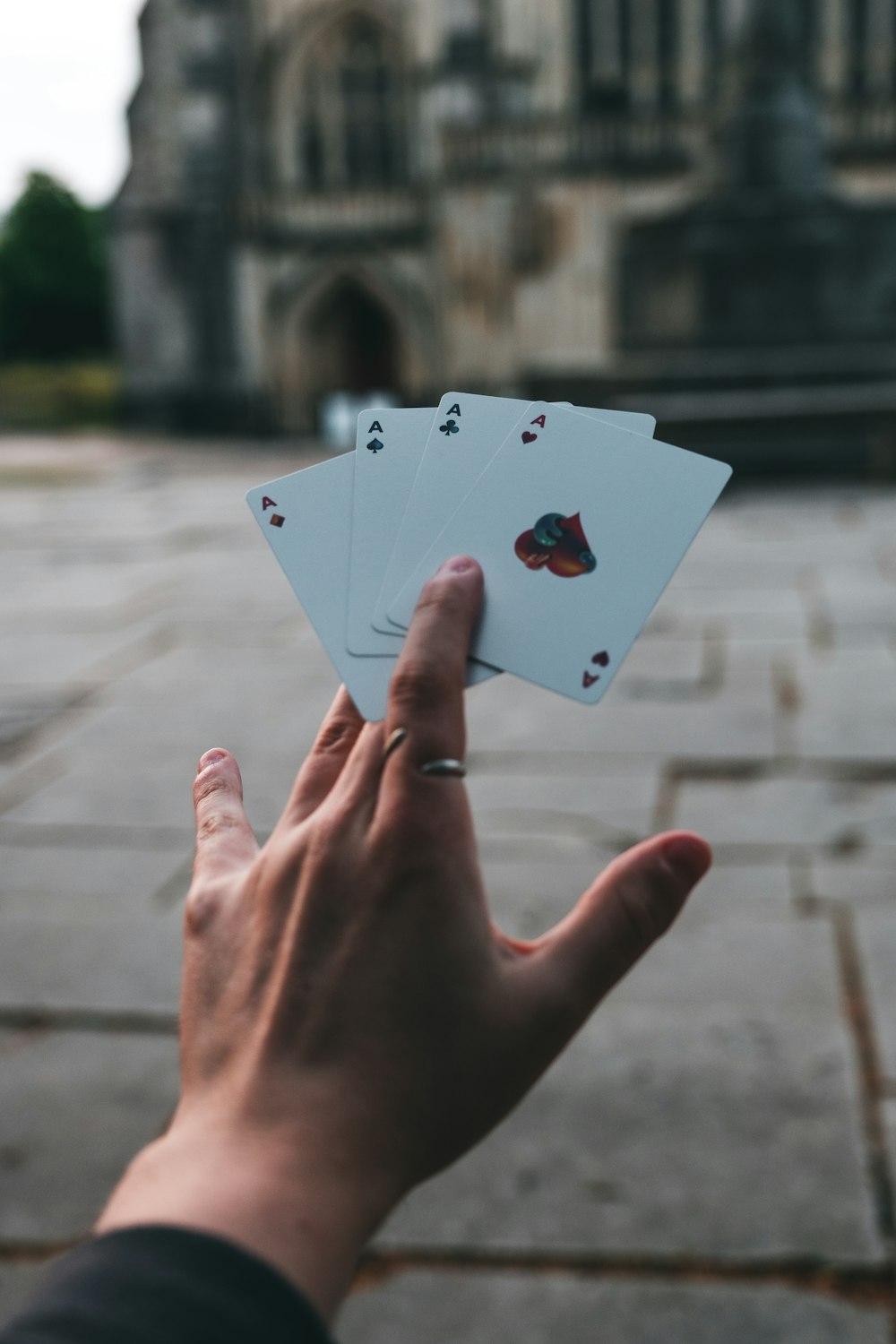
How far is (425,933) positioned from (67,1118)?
1823 millimetres

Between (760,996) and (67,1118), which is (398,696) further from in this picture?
(760,996)

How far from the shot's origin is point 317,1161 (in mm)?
894

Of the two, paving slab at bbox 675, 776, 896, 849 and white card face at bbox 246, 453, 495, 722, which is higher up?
white card face at bbox 246, 453, 495, 722

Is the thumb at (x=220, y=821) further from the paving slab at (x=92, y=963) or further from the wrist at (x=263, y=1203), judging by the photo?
the paving slab at (x=92, y=963)

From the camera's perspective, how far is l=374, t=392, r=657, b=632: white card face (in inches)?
44.4

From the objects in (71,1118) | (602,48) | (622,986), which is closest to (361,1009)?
(71,1118)

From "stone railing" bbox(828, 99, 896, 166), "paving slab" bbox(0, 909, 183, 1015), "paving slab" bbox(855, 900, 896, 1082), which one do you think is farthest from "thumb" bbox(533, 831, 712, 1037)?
"stone railing" bbox(828, 99, 896, 166)

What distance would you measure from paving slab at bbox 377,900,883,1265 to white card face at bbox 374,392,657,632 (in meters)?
1.38

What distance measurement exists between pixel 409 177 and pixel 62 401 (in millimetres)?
9833

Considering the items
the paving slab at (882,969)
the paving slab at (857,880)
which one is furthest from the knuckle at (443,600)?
the paving slab at (857,880)

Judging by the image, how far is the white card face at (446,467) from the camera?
3.70 ft

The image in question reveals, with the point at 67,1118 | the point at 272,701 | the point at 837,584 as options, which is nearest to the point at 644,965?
the point at 67,1118

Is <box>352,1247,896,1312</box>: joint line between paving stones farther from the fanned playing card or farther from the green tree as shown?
the green tree

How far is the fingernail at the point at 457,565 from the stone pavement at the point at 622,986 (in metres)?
1.34
